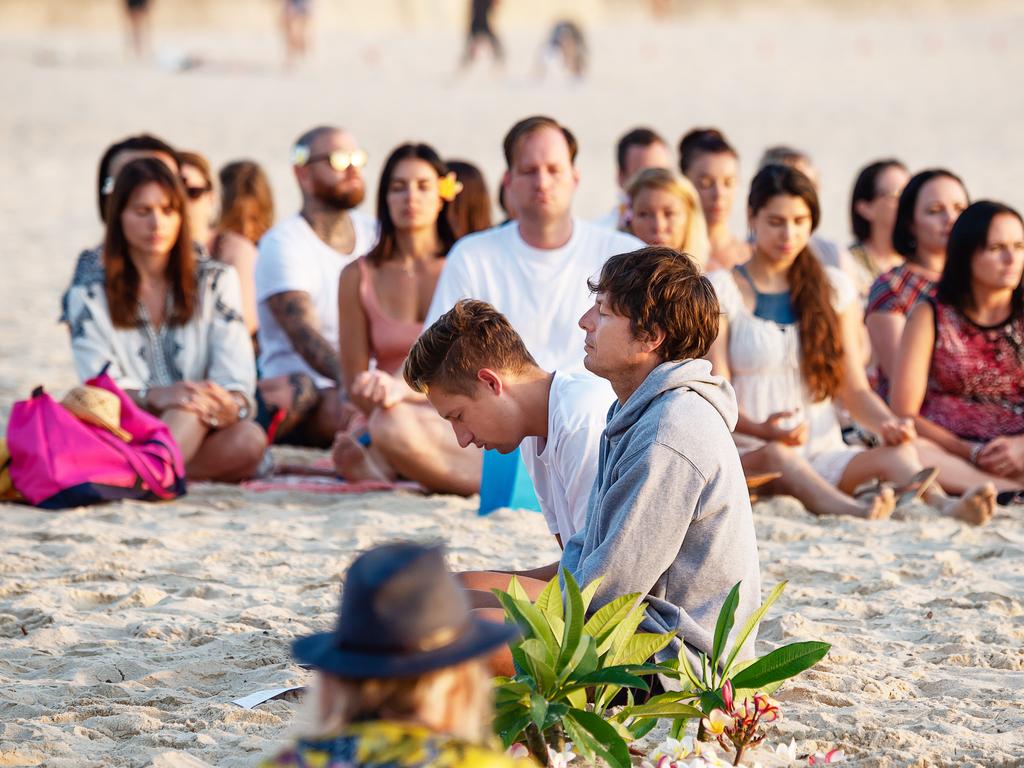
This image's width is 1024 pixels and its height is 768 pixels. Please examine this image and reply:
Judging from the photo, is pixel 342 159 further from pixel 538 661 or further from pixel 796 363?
pixel 538 661

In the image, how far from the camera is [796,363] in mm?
5578

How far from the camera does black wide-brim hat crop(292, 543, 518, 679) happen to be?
5.48 feet

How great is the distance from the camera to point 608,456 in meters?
3.05

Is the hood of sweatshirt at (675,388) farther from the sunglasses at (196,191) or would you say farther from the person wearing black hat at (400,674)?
the sunglasses at (196,191)

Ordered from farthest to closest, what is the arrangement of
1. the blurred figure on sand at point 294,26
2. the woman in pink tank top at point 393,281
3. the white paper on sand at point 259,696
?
the blurred figure on sand at point 294,26 < the woman in pink tank top at point 393,281 < the white paper on sand at point 259,696

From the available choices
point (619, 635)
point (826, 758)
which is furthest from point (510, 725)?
point (826, 758)

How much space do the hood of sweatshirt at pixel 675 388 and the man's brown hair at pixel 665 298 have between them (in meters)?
0.06

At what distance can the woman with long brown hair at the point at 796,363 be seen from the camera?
213 inches

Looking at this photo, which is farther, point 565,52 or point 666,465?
point 565,52

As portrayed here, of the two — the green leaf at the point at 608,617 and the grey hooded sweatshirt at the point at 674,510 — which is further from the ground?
the grey hooded sweatshirt at the point at 674,510

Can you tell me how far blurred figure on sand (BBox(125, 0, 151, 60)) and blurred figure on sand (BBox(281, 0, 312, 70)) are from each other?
8.39ft

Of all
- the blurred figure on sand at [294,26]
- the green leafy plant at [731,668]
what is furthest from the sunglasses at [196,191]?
the blurred figure on sand at [294,26]

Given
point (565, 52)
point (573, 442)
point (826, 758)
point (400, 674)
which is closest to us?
point (400, 674)

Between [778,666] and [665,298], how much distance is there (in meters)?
0.82
